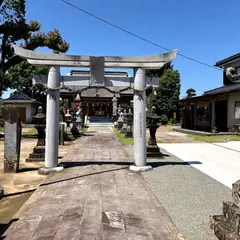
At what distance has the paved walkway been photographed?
310cm

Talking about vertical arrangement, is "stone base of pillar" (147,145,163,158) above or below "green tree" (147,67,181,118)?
below

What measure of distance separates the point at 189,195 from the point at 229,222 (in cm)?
176

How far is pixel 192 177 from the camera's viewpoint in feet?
20.3

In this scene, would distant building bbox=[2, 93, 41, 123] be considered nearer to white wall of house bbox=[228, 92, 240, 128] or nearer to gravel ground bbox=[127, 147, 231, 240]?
white wall of house bbox=[228, 92, 240, 128]

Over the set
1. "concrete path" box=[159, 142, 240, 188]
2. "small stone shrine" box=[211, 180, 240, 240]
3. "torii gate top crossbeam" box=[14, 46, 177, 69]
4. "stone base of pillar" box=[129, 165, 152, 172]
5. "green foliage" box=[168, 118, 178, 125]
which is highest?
"torii gate top crossbeam" box=[14, 46, 177, 69]

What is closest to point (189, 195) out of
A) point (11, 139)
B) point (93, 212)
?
point (93, 212)

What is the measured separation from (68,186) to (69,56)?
355cm

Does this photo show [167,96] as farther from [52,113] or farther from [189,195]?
[189,195]

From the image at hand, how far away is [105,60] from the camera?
652cm

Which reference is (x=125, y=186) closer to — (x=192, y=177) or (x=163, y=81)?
(x=192, y=177)

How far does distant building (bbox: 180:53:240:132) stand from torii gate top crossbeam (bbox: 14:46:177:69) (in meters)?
11.8

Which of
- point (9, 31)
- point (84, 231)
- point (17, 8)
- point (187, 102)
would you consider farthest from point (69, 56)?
point (187, 102)

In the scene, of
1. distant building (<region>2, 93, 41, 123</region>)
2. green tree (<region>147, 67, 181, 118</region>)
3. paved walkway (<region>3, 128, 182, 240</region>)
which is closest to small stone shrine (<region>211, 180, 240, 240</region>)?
paved walkway (<region>3, 128, 182, 240</region>)

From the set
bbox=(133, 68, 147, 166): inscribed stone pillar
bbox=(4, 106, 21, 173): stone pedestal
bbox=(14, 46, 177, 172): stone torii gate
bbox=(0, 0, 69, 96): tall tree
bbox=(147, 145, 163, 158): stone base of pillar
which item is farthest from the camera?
bbox=(0, 0, 69, 96): tall tree
